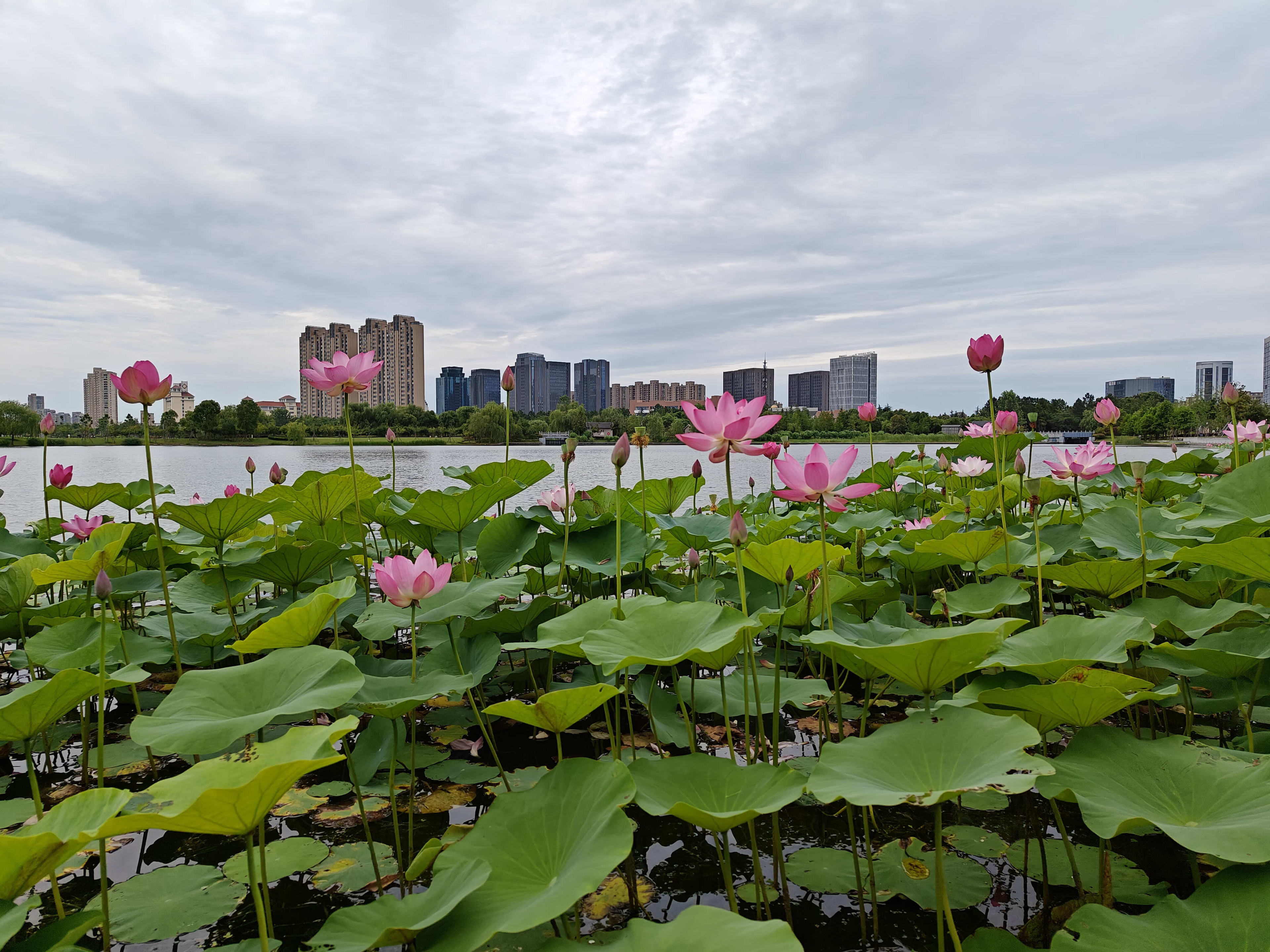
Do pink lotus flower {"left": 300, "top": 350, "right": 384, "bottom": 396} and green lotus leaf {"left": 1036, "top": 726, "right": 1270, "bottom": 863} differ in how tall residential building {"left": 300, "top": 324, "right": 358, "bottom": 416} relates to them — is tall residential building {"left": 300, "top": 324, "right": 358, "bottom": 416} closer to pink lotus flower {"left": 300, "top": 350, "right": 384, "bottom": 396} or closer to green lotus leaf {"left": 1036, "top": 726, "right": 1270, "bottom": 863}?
pink lotus flower {"left": 300, "top": 350, "right": 384, "bottom": 396}

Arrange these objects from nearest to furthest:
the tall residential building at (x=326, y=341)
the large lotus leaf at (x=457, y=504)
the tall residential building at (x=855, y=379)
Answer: the large lotus leaf at (x=457, y=504), the tall residential building at (x=326, y=341), the tall residential building at (x=855, y=379)

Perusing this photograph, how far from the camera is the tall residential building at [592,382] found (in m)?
83.3

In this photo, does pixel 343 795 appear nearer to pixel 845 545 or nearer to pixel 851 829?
pixel 851 829

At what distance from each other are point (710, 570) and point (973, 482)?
9.51ft

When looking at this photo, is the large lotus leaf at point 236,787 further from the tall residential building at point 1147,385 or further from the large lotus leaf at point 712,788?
the tall residential building at point 1147,385

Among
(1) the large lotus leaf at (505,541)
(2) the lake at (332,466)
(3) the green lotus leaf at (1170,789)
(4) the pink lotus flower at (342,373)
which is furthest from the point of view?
(2) the lake at (332,466)

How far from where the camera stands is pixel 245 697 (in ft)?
4.48

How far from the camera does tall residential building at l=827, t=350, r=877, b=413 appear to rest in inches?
1435

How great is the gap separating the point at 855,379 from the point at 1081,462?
3601 centimetres

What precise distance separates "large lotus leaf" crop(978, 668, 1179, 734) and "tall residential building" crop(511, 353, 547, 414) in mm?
57096

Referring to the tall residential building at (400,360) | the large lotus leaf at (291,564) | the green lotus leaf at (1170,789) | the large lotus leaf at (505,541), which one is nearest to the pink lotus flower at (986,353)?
the green lotus leaf at (1170,789)

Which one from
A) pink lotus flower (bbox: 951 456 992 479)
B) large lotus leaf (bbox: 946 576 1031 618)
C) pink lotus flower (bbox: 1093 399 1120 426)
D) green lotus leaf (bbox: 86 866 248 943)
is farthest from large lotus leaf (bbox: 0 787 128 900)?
pink lotus flower (bbox: 1093 399 1120 426)

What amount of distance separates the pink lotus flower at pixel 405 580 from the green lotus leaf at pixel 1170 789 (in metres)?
1.35

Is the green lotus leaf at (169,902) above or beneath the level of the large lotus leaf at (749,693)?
beneath
